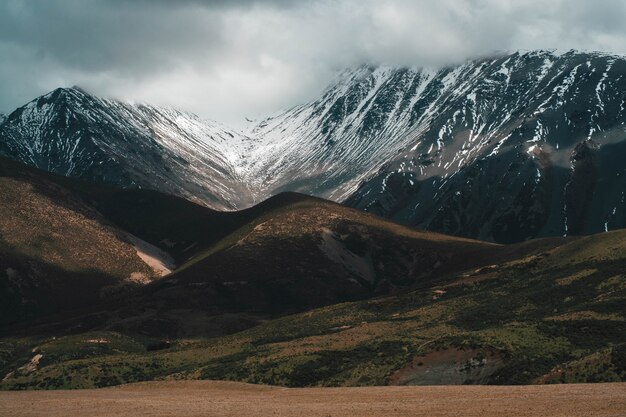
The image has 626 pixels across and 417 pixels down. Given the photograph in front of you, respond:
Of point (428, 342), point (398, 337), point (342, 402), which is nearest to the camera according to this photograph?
point (342, 402)

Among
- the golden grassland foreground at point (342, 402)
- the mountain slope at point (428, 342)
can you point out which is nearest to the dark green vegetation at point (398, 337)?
the mountain slope at point (428, 342)

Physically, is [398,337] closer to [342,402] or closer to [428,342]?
[428,342]

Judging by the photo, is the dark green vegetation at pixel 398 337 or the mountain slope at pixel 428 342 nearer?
the mountain slope at pixel 428 342

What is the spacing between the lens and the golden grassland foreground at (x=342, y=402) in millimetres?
58875

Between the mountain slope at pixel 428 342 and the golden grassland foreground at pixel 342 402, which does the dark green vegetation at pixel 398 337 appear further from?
the golden grassland foreground at pixel 342 402

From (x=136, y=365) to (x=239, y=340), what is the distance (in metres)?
22.9

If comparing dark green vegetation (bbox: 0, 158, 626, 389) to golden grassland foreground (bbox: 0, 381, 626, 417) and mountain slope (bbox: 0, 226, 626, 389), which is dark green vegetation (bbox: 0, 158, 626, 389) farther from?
golden grassland foreground (bbox: 0, 381, 626, 417)

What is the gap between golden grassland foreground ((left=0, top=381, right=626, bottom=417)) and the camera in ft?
193

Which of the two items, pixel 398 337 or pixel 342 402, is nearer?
pixel 342 402

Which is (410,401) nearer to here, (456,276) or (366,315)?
(366,315)

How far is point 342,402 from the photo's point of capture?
232 ft

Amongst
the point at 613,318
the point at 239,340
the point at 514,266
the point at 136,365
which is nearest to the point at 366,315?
the point at 239,340

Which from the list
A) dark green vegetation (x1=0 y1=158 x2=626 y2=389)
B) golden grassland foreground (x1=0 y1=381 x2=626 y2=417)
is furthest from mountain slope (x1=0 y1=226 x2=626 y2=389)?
golden grassland foreground (x1=0 y1=381 x2=626 y2=417)

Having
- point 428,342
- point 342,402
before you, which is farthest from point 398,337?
point 342,402
